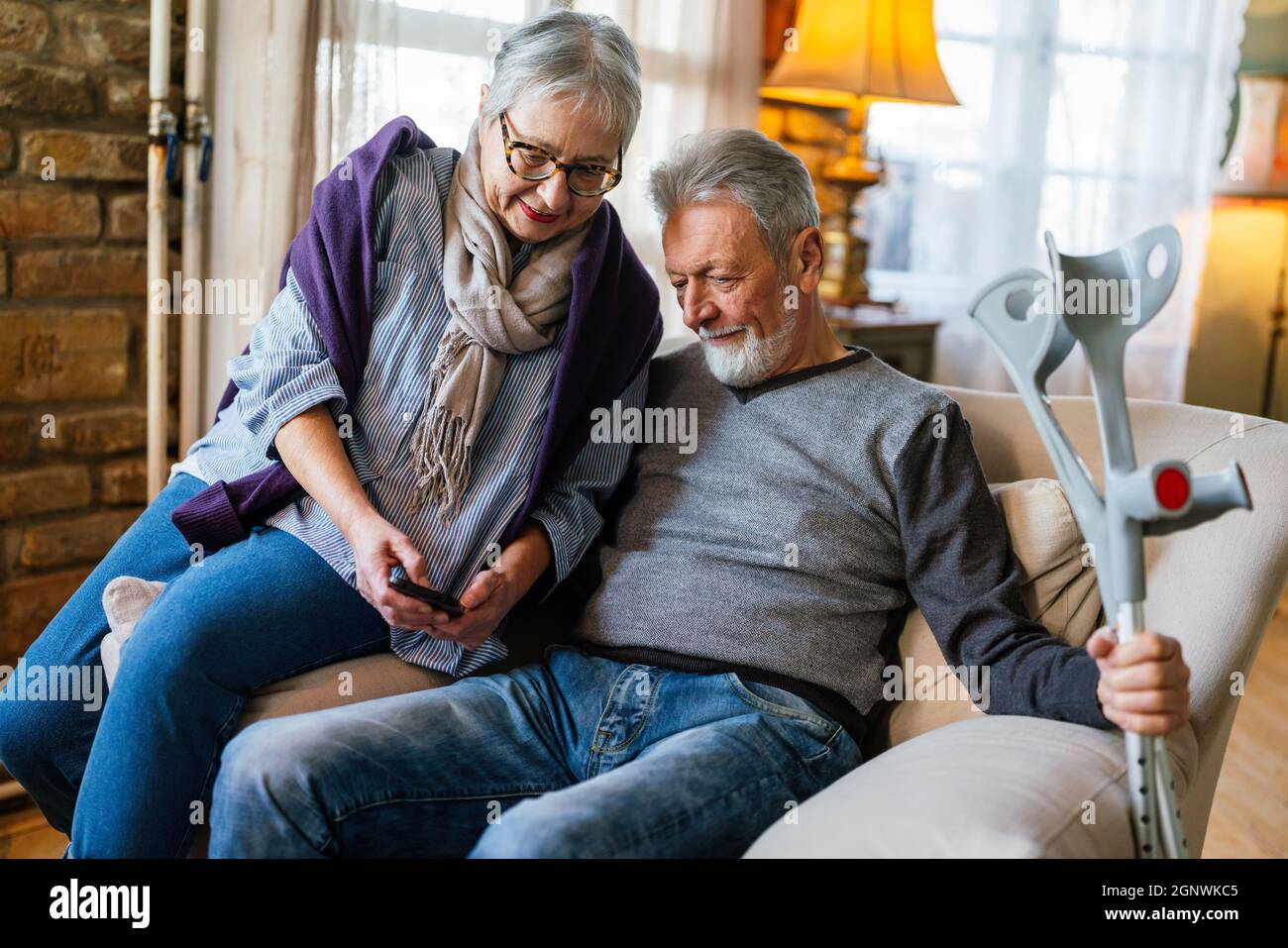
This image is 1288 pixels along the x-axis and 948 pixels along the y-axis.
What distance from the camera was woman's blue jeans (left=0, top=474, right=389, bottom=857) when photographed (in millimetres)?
1293

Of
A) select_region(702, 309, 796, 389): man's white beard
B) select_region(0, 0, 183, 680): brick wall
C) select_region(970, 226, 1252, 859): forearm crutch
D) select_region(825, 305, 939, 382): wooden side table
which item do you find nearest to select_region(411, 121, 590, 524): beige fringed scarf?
select_region(702, 309, 796, 389): man's white beard

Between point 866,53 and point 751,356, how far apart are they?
4.87 ft

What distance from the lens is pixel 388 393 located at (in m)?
1.49

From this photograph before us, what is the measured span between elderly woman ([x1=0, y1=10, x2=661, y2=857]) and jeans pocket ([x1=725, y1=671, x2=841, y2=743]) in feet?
0.94

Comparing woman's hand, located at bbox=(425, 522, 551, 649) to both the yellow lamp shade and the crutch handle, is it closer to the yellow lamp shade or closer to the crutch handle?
Result: the crutch handle

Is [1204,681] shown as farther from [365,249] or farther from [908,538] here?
[365,249]

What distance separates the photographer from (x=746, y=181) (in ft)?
4.99

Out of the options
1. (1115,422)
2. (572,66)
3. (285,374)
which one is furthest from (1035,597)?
(285,374)

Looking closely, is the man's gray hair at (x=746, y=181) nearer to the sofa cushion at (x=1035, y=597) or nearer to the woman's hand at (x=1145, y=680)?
the sofa cushion at (x=1035, y=597)

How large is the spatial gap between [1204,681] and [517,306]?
90 centimetres

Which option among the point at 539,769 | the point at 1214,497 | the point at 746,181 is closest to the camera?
the point at 1214,497

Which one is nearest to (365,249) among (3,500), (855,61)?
(3,500)

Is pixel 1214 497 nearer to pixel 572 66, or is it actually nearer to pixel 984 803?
pixel 984 803

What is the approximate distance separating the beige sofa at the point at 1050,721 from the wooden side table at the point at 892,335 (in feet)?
4.10
